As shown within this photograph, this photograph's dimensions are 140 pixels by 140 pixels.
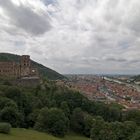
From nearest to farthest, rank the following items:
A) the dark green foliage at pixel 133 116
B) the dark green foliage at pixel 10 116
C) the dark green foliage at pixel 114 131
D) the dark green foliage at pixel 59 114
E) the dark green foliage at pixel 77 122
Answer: the dark green foliage at pixel 114 131 → the dark green foliage at pixel 59 114 → the dark green foliage at pixel 10 116 → the dark green foliage at pixel 77 122 → the dark green foliage at pixel 133 116

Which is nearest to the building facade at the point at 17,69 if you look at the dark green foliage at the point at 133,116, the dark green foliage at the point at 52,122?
the dark green foliage at the point at 133,116

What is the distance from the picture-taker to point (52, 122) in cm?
7500

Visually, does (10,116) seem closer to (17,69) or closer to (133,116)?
(133,116)

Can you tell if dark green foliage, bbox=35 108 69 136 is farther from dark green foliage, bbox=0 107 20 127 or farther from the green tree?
the green tree

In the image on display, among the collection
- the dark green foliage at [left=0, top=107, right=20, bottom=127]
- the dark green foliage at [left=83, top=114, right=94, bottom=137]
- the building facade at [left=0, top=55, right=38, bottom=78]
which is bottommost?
the dark green foliage at [left=83, top=114, right=94, bottom=137]

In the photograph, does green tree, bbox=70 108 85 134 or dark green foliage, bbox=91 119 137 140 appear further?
green tree, bbox=70 108 85 134

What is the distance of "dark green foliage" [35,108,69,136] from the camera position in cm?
7356

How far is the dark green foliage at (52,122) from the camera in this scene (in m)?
73.6

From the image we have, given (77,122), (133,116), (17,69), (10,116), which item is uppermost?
(17,69)

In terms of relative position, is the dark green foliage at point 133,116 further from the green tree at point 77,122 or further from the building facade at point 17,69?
the building facade at point 17,69

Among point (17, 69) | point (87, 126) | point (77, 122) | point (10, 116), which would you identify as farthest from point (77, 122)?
point (17, 69)

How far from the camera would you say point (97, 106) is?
106 metres

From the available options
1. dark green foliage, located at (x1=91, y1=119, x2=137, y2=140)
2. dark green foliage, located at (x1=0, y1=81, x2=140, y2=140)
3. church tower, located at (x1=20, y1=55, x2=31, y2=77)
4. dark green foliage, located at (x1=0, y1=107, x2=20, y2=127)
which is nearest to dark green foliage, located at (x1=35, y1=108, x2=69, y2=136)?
dark green foliage, located at (x1=0, y1=81, x2=140, y2=140)

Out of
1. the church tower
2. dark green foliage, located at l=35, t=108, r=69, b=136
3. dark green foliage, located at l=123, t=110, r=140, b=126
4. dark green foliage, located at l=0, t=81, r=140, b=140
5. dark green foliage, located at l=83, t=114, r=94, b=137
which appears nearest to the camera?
dark green foliage, located at l=0, t=81, r=140, b=140
